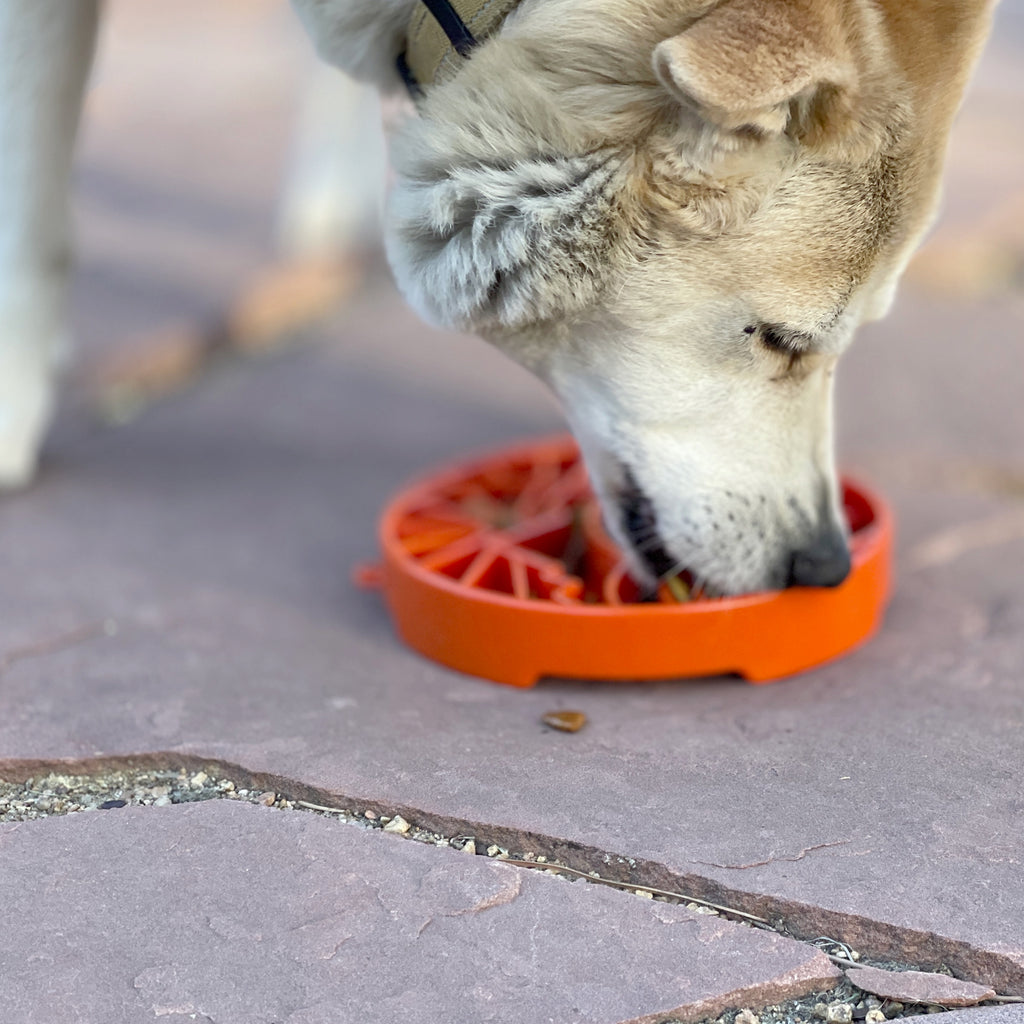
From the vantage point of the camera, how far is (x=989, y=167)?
5855 mm

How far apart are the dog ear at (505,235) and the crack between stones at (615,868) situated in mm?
785

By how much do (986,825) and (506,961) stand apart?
0.63m

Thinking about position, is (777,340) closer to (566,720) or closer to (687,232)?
(687,232)

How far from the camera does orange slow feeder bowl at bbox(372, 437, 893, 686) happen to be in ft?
6.54

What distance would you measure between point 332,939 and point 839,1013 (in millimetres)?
541

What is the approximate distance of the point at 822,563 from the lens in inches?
80.5

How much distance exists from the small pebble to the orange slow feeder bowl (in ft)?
2.27

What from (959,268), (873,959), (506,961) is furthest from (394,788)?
(959,268)

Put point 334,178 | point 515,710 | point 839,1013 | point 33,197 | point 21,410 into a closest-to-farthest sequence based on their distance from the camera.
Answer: point 839,1013 → point 515,710 → point 33,197 → point 21,410 → point 334,178

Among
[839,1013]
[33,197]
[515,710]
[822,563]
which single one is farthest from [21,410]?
[839,1013]

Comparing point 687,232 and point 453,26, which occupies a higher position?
point 453,26

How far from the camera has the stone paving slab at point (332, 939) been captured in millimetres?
1342

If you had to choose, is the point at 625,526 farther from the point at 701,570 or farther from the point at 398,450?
the point at 398,450

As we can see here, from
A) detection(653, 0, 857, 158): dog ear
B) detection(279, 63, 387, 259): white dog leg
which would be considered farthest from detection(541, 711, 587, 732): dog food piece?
detection(279, 63, 387, 259): white dog leg
